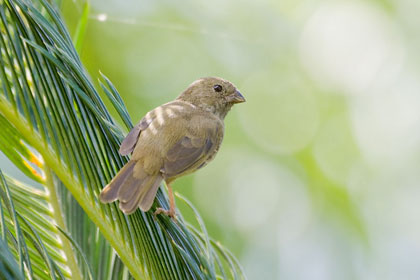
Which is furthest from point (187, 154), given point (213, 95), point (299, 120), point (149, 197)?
point (299, 120)

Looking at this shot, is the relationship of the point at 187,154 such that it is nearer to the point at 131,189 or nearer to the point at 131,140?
the point at 131,140

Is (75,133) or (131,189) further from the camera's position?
(131,189)

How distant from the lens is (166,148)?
3320 millimetres

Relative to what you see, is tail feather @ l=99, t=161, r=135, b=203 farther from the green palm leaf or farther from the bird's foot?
the bird's foot

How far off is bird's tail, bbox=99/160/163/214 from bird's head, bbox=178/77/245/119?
1.56 metres

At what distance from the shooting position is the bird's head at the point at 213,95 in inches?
176

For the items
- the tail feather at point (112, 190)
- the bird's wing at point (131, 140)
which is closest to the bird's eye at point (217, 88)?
the bird's wing at point (131, 140)

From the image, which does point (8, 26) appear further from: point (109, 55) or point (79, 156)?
point (109, 55)

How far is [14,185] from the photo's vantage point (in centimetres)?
268

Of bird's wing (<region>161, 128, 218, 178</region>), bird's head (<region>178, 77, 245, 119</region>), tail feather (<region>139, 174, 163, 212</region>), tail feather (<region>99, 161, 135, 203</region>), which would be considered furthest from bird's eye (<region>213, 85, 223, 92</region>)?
tail feather (<region>99, 161, 135, 203</region>)

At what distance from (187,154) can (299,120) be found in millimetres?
3295

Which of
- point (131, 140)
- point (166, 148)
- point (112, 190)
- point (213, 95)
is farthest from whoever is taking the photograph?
point (213, 95)

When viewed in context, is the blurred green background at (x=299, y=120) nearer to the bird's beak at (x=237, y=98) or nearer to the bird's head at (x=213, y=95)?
the bird's head at (x=213, y=95)

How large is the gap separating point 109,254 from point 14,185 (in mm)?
434
